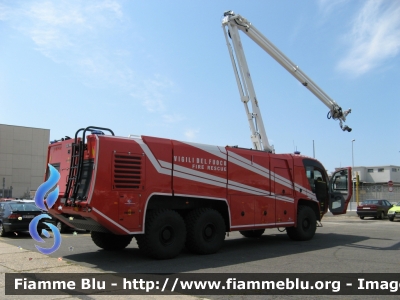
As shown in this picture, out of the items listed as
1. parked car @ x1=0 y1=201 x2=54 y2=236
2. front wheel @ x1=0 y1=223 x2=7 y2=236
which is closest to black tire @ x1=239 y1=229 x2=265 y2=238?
parked car @ x1=0 y1=201 x2=54 y2=236

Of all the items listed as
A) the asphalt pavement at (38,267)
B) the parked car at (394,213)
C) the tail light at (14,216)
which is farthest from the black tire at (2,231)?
the parked car at (394,213)

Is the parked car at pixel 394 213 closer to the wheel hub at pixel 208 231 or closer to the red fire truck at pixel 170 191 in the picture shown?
the red fire truck at pixel 170 191

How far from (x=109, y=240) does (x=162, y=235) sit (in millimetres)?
2324

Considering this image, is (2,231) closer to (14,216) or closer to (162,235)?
(14,216)

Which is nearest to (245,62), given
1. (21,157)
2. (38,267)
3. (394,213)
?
(38,267)

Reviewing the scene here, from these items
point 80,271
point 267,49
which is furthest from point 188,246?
point 267,49

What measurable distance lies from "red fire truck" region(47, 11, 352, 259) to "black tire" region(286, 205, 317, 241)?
0.11ft

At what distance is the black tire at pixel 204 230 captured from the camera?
10375 mm

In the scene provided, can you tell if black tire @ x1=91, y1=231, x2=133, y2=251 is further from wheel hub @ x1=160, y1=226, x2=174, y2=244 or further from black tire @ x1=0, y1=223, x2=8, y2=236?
black tire @ x1=0, y1=223, x2=8, y2=236

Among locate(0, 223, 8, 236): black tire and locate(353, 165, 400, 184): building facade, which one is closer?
locate(0, 223, 8, 236): black tire

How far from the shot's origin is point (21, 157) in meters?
64.8

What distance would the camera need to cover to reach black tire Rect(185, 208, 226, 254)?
1038 cm

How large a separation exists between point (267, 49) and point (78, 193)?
1064 cm

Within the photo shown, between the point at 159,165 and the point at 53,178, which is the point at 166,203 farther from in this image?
the point at 53,178
